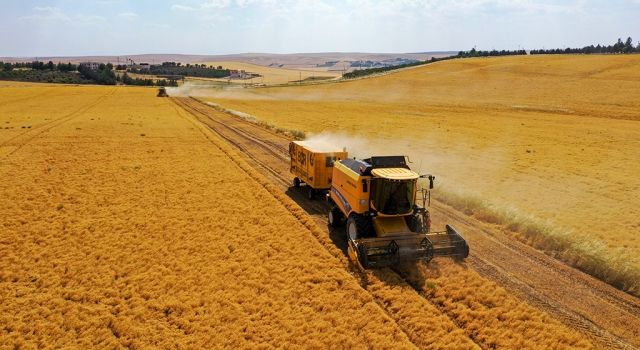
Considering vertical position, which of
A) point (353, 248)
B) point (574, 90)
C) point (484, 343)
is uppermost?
point (574, 90)

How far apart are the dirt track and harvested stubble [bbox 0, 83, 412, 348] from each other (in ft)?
9.08

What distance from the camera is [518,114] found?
2335 inches

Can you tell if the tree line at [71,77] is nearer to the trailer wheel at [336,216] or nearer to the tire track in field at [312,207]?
the tire track in field at [312,207]

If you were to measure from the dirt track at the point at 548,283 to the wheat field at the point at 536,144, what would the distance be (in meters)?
0.81

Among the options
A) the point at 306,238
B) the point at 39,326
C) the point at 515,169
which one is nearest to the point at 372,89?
the point at 515,169

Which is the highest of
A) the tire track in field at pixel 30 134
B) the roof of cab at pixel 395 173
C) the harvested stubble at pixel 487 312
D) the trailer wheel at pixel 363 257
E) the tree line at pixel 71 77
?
the tree line at pixel 71 77

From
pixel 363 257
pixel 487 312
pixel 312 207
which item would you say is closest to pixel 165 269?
pixel 363 257

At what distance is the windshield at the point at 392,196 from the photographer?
12.9 meters

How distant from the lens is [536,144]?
118 ft

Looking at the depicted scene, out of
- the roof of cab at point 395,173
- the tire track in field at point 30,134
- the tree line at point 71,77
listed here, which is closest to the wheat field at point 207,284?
the roof of cab at point 395,173

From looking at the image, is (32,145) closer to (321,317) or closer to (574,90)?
(321,317)

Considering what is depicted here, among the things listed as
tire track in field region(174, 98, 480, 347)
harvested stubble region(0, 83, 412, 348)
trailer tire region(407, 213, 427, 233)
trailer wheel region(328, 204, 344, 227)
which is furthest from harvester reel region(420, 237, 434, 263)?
trailer wheel region(328, 204, 344, 227)

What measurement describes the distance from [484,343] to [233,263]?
7446 millimetres

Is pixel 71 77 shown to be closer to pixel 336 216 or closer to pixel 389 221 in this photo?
pixel 336 216
